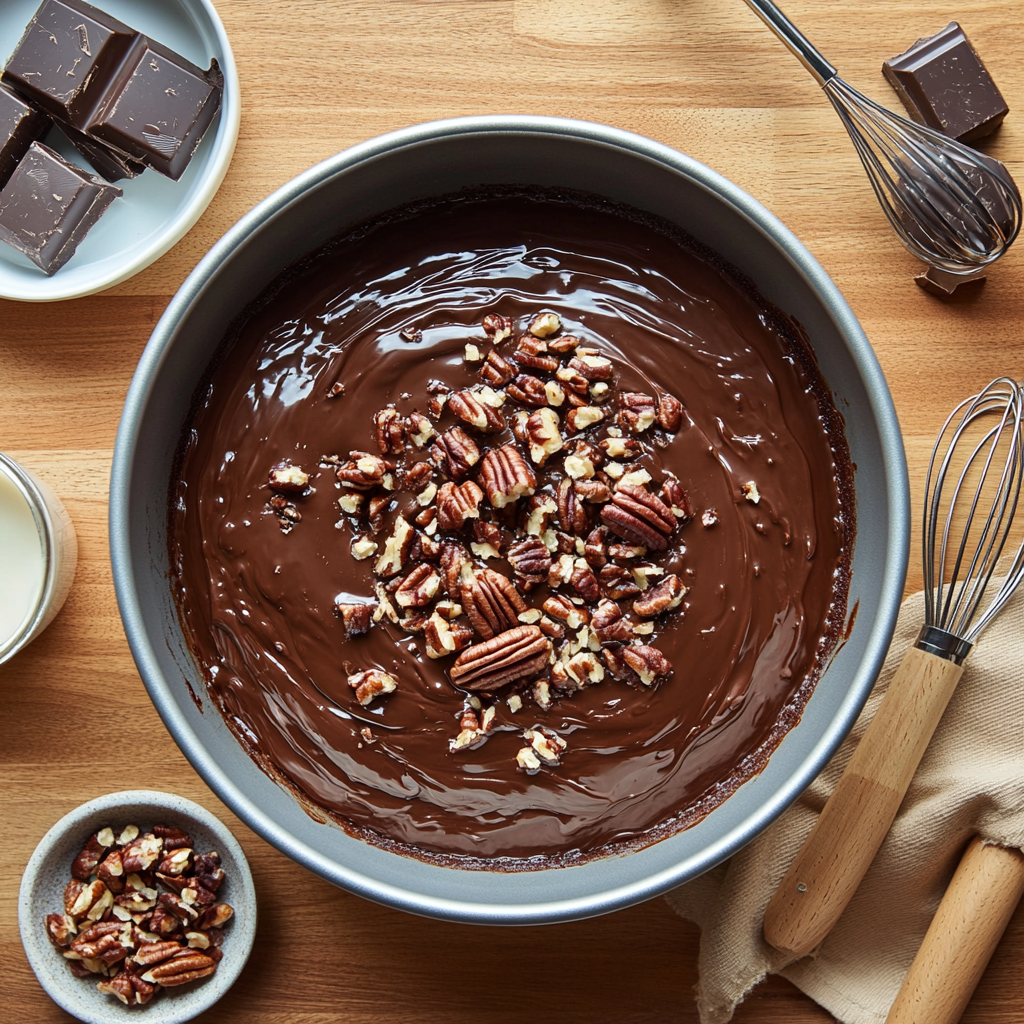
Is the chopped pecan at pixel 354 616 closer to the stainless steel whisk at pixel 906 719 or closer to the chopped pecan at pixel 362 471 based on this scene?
the chopped pecan at pixel 362 471

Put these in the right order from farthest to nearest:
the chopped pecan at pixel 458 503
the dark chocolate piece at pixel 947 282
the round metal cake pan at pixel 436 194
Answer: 1. the dark chocolate piece at pixel 947 282
2. the chopped pecan at pixel 458 503
3. the round metal cake pan at pixel 436 194

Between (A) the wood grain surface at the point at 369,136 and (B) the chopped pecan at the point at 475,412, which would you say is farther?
(A) the wood grain surface at the point at 369,136

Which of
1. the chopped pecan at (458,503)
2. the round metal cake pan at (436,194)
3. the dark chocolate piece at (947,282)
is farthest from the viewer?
the dark chocolate piece at (947,282)

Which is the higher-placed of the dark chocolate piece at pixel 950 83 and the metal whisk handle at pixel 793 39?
the dark chocolate piece at pixel 950 83

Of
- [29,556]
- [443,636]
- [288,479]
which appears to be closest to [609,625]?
[443,636]

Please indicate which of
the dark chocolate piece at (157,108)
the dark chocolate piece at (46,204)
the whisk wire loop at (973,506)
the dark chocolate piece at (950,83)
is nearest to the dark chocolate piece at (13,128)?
the dark chocolate piece at (46,204)

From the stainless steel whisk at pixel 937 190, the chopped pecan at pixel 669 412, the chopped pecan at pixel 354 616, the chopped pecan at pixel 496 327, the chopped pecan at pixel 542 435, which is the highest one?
the stainless steel whisk at pixel 937 190

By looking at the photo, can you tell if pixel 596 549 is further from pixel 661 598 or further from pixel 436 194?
pixel 436 194
